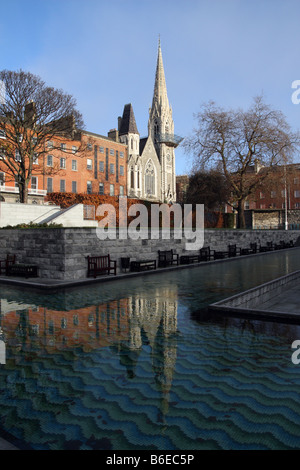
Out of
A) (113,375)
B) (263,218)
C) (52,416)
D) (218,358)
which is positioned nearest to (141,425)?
(52,416)

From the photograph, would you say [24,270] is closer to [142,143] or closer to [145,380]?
[145,380]

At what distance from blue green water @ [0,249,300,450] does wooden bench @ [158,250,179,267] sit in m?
8.84

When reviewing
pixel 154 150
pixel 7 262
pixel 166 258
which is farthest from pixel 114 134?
pixel 7 262

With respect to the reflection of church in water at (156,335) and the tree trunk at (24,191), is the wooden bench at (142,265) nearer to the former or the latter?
the reflection of church in water at (156,335)

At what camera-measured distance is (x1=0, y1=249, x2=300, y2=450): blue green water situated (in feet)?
10.1

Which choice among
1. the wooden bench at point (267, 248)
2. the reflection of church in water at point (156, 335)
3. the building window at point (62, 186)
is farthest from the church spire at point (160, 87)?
the reflection of church in water at point (156, 335)

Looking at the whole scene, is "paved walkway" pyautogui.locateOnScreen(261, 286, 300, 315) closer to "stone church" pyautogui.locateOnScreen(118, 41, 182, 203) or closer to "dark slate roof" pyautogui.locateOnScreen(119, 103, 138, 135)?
"stone church" pyautogui.locateOnScreen(118, 41, 182, 203)

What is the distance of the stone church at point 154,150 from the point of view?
205 ft

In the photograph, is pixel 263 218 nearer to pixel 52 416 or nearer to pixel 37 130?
pixel 37 130

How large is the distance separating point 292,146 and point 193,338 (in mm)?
28060

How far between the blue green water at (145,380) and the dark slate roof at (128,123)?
58.3m

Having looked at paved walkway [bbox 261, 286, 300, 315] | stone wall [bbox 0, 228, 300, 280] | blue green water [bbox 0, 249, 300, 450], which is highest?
stone wall [bbox 0, 228, 300, 280]

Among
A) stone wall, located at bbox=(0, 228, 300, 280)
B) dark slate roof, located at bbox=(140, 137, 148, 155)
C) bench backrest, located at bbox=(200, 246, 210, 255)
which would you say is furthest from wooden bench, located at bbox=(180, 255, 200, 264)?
dark slate roof, located at bbox=(140, 137, 148, 155)
